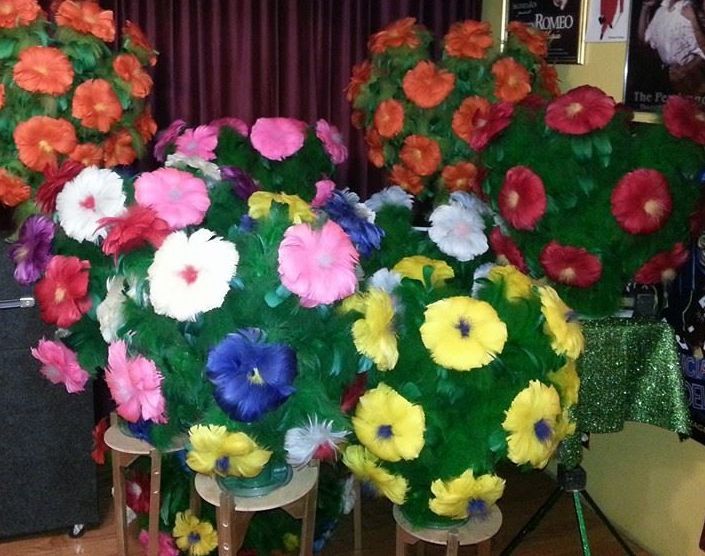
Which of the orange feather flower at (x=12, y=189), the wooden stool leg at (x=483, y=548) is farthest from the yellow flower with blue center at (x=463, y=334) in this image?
the orange feather flower at (x=12, y=189)

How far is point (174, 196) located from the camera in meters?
1.24

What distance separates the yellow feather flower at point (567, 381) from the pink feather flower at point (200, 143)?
35.3 inches

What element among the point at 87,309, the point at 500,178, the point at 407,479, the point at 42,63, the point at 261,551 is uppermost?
the point at 42,63

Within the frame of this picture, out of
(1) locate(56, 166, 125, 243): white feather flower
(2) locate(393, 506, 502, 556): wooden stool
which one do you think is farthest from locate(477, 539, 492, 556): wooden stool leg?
(1) locate(56, 166, 125, 243): white feather flower

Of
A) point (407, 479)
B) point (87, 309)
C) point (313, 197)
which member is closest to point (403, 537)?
point (407, 479)

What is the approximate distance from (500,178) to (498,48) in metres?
0.53

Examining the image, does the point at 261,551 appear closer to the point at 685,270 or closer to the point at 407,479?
the point at 407,479

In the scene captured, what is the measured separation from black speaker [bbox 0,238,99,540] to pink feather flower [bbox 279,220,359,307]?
117 centimetres

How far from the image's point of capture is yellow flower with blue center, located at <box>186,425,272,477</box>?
1.14 metres

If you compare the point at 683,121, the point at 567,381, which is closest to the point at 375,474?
the point at 567,381

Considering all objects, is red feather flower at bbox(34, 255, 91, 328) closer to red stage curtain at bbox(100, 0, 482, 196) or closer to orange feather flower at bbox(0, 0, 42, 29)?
orange feather flower at bbox(0, 0, 42, 29)

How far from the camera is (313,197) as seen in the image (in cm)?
186

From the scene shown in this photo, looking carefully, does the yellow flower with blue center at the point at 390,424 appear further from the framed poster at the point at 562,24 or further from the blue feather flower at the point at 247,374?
the framed poster at the point at 562,24

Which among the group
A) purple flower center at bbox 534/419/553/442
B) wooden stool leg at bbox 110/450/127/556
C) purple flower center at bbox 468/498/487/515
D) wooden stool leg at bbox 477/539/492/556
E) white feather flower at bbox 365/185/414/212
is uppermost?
white feather flower at bbox 365/185/414/212
